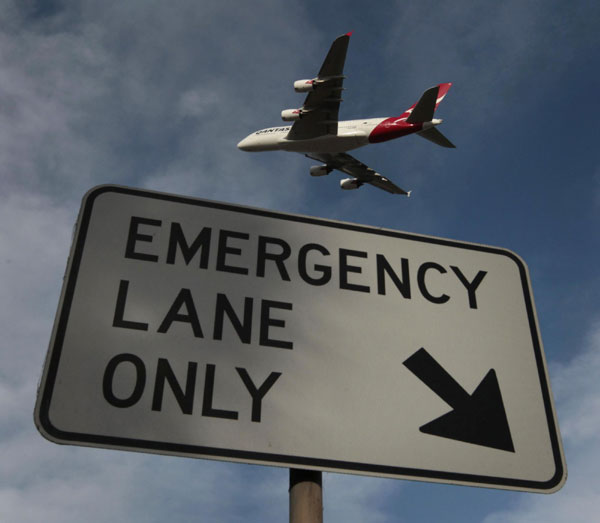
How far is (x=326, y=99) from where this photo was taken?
27562mm

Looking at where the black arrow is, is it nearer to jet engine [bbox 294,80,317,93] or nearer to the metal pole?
the metal pole

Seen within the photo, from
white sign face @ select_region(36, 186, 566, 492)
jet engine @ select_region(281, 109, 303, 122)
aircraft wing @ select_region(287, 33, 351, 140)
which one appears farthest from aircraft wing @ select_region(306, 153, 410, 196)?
white sign face @ select_region(36, 186, 566, 492)

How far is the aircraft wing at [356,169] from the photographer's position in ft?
112

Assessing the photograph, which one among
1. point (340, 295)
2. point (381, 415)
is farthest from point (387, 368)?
point (340, 295)

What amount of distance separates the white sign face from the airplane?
24645mm

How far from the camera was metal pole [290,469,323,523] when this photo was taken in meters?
1.41

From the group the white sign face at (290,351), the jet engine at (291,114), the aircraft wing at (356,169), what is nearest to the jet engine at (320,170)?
the aircraft wing at (356,169)

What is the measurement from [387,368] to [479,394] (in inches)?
10.8

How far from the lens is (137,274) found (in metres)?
1.67

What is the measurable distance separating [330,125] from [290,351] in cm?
2791

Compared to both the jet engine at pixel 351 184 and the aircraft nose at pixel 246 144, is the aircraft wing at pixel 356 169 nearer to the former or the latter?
the jet engine at pixel 351 184

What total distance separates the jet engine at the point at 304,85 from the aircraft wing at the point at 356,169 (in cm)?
698

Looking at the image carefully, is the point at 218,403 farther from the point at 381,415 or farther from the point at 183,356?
the point at 381,415

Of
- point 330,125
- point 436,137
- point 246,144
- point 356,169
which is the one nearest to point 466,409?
point 330,125
